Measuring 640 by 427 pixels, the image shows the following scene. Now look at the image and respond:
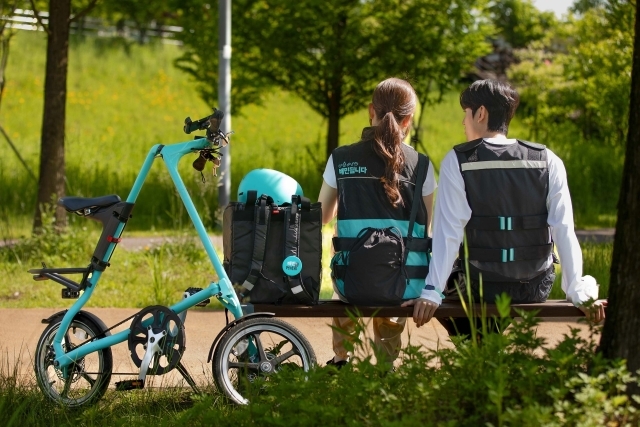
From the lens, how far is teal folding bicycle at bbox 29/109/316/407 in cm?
467

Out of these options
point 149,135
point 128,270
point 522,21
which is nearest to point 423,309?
point 128,270

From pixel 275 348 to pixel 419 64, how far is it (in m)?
9.66

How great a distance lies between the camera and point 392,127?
4.79 metres

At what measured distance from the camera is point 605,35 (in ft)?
58.7

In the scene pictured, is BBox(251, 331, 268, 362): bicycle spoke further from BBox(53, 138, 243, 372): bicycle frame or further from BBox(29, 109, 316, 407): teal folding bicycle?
BBox(53, 138, 243, 372): bicycle frame

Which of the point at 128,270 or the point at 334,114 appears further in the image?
the point at 334,114

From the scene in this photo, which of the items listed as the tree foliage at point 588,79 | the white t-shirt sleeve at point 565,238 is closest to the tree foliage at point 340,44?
the tree foliage at point 588,79

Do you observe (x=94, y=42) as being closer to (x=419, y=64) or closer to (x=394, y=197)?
(x=419, y=64)

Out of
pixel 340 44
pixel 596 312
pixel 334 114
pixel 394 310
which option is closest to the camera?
pixel 596 312

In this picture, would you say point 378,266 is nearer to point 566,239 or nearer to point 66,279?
point 566,239

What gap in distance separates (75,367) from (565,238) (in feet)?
7.55

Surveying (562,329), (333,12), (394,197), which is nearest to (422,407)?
(394,197)

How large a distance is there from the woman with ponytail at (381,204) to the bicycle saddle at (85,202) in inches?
39.7

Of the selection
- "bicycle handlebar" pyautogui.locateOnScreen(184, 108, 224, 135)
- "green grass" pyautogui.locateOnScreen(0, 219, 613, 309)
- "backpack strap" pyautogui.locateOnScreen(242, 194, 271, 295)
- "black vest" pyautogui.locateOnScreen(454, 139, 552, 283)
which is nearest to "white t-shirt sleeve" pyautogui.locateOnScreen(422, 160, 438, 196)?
"black vest" pyautogui.locateOnScreen(454, 139, 552, 283)
